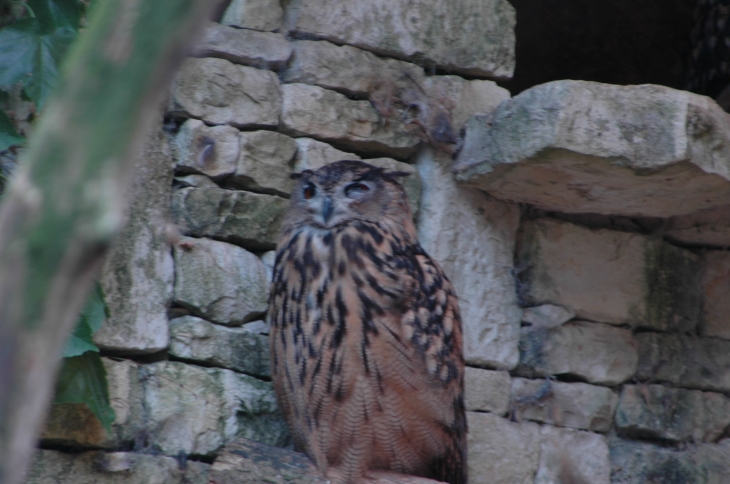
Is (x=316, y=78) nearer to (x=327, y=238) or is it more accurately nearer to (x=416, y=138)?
(x=416, y=138)

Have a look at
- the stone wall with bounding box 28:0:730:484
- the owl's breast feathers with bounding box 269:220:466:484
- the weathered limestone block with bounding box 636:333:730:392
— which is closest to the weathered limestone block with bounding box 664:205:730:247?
the stone wall with bounding box 28:0:730:484

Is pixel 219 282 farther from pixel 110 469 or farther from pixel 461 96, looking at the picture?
pixel 461 96

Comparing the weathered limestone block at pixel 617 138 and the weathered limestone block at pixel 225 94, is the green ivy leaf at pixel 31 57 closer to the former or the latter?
the weathered limestone block at pixel 225 94

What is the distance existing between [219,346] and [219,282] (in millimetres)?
217

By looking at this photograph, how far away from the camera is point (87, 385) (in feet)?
7.54

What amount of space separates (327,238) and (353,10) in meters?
0.98

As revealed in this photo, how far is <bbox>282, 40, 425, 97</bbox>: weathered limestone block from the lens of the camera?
300 centimetres

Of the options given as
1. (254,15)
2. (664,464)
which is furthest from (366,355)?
(664,464)

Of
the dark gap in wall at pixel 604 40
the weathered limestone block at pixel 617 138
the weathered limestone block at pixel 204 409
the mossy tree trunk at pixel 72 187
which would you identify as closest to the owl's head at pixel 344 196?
the weathered limestone block at pixel 617 138

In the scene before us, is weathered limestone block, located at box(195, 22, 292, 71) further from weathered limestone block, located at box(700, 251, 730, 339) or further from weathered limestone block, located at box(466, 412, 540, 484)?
weathered limestone block, located at box(700, 251, 730, 339)

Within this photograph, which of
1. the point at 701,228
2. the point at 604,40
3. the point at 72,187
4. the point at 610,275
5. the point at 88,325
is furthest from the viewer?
the point at 604,40

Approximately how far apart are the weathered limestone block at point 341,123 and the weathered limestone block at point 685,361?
1390 mm

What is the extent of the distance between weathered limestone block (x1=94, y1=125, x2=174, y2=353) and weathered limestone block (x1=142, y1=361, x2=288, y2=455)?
0.41ft

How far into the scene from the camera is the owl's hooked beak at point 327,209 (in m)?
2.69
